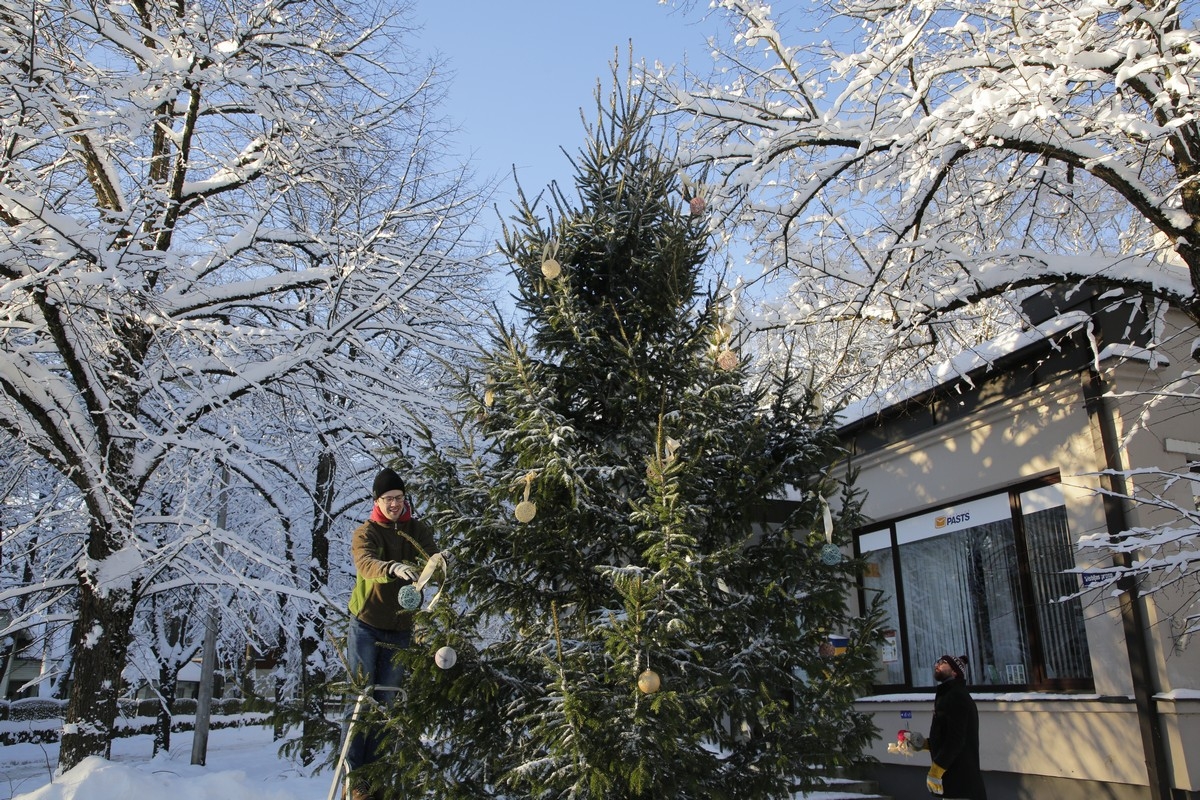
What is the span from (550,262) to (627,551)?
1784 millimetres

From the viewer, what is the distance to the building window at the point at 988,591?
8086 mm

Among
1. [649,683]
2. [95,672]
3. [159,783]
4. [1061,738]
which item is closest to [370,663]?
[649,683]

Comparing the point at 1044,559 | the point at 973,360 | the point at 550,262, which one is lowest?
the point at 1044,559

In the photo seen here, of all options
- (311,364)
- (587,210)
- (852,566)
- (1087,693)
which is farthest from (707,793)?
(311,364)

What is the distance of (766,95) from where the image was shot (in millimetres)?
8820

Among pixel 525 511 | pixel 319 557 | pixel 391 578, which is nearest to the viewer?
pixel 525 511

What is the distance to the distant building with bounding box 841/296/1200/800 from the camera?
6.89 meters

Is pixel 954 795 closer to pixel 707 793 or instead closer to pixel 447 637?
pixel 707 793

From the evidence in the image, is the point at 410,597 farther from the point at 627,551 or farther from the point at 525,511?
the point at 627,551

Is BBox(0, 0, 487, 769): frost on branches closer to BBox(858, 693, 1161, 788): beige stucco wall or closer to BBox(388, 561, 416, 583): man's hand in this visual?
BBox(388, 561, 416, 583): man's hand

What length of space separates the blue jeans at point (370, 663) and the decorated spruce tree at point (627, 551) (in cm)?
42

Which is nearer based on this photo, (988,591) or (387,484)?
(387,484)

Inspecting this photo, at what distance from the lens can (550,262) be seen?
502cm

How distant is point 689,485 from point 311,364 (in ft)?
18.9
